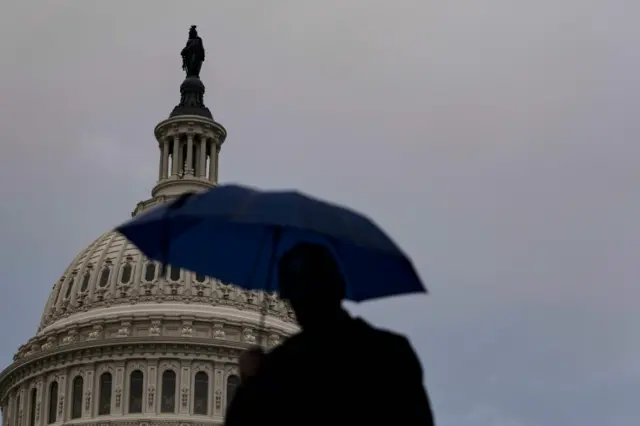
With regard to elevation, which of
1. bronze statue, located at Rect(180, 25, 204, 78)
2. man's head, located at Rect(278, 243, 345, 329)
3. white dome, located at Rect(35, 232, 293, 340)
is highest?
bronze statue, located at Rect(180, 25, 204, 78)

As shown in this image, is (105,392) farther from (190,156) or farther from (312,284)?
(312,284)

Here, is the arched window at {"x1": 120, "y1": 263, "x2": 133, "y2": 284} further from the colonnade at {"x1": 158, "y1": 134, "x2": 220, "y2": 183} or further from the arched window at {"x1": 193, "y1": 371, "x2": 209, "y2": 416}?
the arched window at {"x1": 193, "y1": 371, "x2": 209, "y2": 416}

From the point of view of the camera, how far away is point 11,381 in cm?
8800

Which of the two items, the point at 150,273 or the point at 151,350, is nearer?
the point at 151,350

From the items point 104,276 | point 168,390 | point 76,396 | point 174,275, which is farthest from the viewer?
point 104,276

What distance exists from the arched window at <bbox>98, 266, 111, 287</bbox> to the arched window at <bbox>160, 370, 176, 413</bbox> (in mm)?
8576

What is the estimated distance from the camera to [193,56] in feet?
331

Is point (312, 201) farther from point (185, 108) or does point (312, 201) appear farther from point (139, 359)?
point (185, 108)

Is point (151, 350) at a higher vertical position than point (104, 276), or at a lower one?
lower

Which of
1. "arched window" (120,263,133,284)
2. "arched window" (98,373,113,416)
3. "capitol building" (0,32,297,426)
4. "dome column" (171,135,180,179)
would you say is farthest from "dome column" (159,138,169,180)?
"arched window" (98,373,113,416)

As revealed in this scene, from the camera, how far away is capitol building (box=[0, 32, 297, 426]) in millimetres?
80500

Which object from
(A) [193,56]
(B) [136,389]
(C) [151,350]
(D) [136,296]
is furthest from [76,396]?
(A) [193,56]

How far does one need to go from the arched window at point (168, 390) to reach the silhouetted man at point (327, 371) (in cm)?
7524

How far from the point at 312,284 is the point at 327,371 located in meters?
0.44
